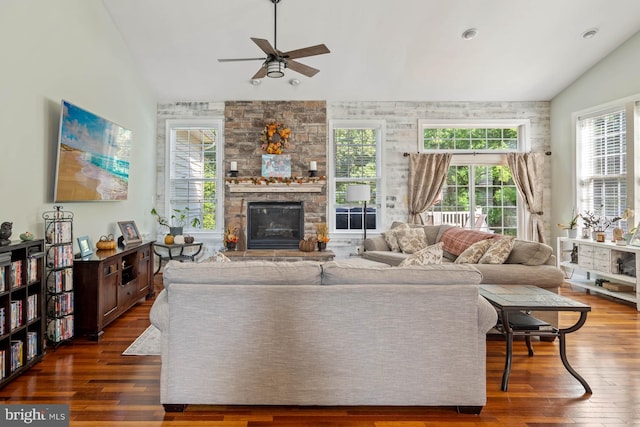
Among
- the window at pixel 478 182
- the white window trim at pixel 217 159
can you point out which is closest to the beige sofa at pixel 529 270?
the window at pixel 478 182

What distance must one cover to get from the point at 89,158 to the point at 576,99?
7069 millimetres

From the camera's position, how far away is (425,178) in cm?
662

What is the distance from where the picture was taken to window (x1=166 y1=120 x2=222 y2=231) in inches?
267

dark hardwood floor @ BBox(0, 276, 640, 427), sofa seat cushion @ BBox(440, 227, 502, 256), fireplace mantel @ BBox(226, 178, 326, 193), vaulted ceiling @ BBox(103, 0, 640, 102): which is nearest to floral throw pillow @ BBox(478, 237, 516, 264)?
sofa seat cushion @ BBox(440, 227, 502, 256)

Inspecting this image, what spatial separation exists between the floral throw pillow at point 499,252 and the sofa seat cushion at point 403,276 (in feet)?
5.88

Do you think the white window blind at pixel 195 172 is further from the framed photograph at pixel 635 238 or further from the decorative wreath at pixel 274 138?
the framed photograph at pixel 635 238

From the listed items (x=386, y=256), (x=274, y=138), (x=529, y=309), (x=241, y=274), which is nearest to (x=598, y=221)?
(x=386, y=256)

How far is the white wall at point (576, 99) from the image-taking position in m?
5.19

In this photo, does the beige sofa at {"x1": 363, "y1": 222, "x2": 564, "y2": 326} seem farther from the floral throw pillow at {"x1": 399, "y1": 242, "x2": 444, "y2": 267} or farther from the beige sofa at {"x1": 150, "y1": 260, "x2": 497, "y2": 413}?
the beige sofa at {"x1": 150, "y1": 260, "x2": 497, "y2": 413}

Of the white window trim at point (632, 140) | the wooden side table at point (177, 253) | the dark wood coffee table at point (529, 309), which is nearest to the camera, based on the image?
the dark wood coffee table at point (529, 309)

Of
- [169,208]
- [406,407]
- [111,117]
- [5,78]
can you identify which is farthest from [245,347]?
[169,208]

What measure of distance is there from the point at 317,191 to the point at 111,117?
10.8 ft

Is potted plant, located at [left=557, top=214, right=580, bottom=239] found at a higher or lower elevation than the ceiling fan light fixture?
lower

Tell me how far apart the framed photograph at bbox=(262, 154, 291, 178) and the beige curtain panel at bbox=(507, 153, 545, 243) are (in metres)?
3.92
